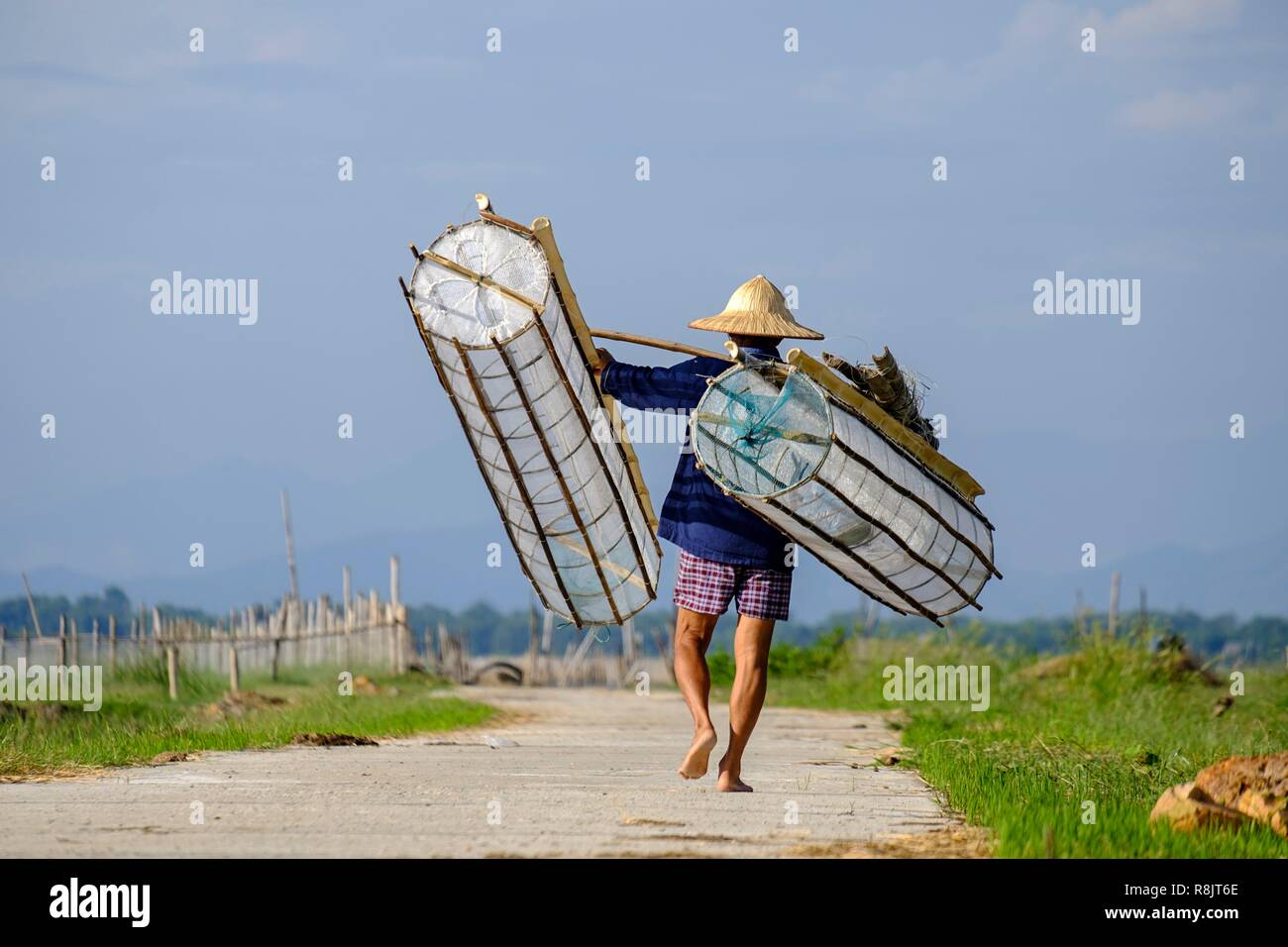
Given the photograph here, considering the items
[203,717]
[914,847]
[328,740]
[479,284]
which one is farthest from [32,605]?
[914,847]

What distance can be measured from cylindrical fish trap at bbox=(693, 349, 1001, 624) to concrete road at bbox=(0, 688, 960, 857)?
108 cm

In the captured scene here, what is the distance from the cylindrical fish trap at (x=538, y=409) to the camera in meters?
8.70

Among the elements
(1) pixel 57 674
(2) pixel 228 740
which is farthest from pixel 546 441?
(1) pixel 57 674

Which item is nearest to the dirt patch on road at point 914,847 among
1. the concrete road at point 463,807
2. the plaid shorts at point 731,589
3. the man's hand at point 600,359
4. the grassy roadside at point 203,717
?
the concrete road at point 463,807

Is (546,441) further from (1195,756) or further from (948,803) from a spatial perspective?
(1195,756)

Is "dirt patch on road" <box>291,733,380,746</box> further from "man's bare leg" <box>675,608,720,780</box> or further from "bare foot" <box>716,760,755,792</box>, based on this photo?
"bare foot" <box>716,760,755,792</box>

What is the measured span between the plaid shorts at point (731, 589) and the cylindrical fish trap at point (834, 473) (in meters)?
0.25

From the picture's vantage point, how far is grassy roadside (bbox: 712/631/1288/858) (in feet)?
20.9

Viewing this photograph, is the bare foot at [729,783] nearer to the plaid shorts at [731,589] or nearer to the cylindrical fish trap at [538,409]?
the plaid shorts at [731,589]

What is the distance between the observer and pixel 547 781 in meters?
8.03

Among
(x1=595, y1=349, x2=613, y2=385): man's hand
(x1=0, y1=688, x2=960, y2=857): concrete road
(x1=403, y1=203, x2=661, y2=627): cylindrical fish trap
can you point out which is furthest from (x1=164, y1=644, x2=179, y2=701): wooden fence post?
(x1=595, y1=349, x2=613, y2=385): man's hand

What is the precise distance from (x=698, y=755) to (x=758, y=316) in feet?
6.67
